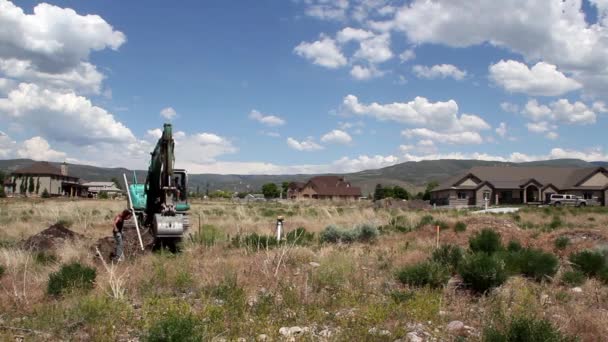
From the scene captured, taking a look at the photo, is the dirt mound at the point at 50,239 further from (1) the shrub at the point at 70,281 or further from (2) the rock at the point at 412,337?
(2) the rock at the point at 412,337

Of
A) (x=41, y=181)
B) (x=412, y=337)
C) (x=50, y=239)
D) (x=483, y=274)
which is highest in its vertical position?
(x=41, y=181)

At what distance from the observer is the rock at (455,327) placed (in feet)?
22.1

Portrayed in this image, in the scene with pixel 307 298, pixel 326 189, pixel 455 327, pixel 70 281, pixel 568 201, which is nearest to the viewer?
pixel 455 327

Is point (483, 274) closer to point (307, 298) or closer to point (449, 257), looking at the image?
point (449, 257)

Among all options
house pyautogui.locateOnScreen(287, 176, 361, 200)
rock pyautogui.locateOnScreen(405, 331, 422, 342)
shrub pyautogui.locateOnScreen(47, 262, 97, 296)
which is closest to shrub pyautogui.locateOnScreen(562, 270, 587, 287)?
rock pyautogui.locateOnScreen(405, 331, 422, 342)

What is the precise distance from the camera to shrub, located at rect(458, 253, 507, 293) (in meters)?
8.89

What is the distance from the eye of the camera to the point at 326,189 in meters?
111

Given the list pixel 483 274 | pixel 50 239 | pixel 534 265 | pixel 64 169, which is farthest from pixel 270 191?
pixel 483 274

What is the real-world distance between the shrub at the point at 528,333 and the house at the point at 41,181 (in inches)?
4280

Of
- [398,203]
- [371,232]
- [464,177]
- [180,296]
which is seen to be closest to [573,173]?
[464,177]

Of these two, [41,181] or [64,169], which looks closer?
[41,181]

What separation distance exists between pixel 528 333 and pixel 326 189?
105 metres

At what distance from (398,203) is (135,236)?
43.9 m

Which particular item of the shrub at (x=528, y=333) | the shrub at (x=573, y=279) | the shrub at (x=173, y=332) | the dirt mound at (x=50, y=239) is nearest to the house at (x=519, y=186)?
the dirt mound at (x=50, y=239)
